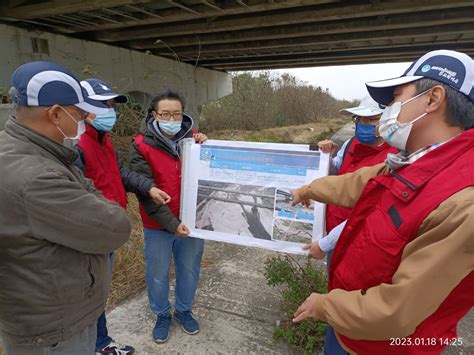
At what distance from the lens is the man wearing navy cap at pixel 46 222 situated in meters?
1.23

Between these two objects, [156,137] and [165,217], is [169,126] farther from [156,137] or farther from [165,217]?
[165,217]

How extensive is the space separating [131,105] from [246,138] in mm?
5632

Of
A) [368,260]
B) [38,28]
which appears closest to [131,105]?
[38,28]

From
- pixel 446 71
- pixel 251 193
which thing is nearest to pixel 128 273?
pixel 251 193

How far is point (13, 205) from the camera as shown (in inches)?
Result: 47.9

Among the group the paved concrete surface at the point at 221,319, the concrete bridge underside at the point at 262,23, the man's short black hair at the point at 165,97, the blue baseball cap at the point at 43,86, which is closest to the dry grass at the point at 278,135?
the concrete bridge underside at the point at 262,23

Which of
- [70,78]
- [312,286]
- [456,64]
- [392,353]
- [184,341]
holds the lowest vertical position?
[184,341]

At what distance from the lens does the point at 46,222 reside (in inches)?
49.0

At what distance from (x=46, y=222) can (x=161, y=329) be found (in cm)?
174

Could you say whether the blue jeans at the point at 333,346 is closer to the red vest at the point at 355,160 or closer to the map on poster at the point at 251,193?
the map on poster at the point at 251,193

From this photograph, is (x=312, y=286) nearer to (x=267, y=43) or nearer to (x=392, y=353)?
(x=392, y=353)

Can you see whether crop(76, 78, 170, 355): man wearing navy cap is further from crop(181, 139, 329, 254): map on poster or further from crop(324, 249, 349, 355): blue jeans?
crop(324, 249, 349, 355): blue jeans

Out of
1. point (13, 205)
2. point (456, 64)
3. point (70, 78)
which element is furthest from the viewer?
point (70, 78)

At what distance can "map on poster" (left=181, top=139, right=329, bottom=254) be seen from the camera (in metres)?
2.22
